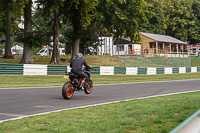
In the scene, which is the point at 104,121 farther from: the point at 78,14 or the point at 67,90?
the point at 78,14

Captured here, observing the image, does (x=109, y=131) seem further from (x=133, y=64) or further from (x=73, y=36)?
(x=133, y=64)

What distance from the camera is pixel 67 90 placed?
10.4m

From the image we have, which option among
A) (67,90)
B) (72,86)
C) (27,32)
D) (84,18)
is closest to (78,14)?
(84,18)

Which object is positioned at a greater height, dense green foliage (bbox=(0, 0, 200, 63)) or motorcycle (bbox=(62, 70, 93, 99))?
dense green foliage (bbox=(0, 0, 200, 63))

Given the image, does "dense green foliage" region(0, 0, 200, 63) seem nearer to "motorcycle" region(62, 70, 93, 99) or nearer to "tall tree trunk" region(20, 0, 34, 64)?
"tall tree trunk" region(20, 0, 34, 64)

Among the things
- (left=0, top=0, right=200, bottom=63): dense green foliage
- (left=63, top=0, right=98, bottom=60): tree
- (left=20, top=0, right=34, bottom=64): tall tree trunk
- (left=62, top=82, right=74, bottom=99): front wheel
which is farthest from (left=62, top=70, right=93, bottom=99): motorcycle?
(left=20, top=0, right=34, bottom=64): tall tree trunk

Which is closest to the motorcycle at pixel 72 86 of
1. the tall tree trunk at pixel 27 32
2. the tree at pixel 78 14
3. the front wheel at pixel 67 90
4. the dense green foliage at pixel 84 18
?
the front wheel at pixel 67 90

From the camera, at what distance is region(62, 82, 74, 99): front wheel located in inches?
406

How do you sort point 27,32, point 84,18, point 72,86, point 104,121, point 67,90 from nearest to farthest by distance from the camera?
point 104,121, point 67,90, point 72,86, point 84,18, point 27,32

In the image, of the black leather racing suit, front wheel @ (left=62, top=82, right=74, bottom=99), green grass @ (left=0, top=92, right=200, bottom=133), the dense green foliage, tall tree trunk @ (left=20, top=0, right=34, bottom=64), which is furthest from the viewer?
tall tree trunk @ (left=20, top=0, right=34, bottom=64)

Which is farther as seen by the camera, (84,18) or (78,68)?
(84,18)

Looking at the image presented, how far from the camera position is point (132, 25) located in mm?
37281

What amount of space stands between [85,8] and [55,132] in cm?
2437

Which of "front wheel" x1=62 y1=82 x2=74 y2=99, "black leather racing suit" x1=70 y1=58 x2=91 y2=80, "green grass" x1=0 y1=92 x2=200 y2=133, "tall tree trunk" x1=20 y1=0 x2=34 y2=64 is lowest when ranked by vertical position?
"green grass" x1=0 y1=92 x2=200 y2=133
